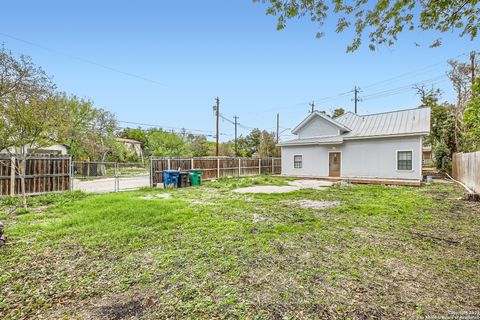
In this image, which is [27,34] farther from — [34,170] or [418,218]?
[418,218]

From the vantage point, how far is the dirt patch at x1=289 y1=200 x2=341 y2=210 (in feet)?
22.2

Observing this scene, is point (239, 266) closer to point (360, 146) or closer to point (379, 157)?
point (379, 157)

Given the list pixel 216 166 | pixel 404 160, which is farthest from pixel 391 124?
pixel 216 166

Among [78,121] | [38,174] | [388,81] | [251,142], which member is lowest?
[38,174]

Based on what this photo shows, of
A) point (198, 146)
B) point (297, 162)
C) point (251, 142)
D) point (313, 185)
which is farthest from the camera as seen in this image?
point (251, 142)

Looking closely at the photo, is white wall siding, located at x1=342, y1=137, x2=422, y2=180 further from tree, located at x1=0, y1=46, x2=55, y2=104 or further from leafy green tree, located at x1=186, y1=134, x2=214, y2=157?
leafy green tree, located at x1=186, y1=134, x2=214, y2=157

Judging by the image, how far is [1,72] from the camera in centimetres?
1377

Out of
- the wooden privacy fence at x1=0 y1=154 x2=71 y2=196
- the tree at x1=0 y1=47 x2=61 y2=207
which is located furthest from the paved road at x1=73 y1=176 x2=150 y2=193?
the tree at x1=0 y1=47 x2=61 y2=207

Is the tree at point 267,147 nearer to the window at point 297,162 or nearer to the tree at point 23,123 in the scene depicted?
the window at point 297,162

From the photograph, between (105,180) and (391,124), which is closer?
(391,124)

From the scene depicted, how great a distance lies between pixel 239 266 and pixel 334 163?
14.4m

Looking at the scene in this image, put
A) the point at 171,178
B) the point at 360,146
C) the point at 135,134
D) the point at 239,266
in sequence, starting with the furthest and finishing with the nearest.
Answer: the point at 135,134, the point at 360,146, the point at 171,178, the point at 239,266

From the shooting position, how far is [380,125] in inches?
583

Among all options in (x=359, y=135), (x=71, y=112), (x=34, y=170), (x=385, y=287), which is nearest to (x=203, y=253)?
(x=385, y=287)
